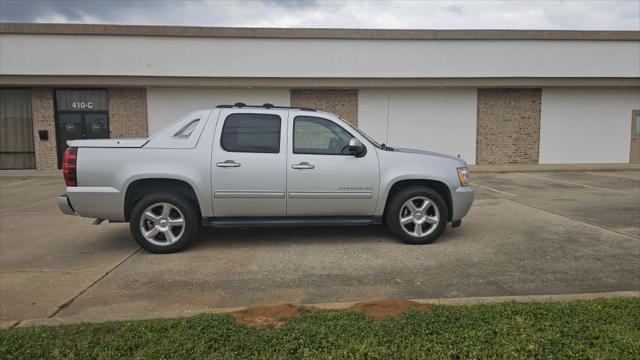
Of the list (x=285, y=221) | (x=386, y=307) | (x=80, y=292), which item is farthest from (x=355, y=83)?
(x=386, y=307)

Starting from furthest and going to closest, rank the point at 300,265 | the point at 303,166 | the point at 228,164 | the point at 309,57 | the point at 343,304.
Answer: the point at 309,57 → the point at 303,166 → the point at 228,164 → the point at 300,265 → the point at 343,304

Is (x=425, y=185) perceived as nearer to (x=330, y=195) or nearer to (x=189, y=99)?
(x=330, y=195)

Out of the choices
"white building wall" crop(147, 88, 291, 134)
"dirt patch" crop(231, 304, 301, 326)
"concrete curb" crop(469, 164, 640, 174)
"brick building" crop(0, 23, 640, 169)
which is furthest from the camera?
"white building wall" crop(147, 88, 291, 134)

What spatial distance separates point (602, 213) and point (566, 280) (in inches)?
176

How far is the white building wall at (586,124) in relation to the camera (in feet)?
61.5

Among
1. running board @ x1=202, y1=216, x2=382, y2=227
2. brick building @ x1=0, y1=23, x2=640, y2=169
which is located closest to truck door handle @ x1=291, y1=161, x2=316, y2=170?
running board @ x1=202, y1=216, x2=382, y2=227

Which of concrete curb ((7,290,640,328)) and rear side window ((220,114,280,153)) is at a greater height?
rear side window ((220,114,280,153))

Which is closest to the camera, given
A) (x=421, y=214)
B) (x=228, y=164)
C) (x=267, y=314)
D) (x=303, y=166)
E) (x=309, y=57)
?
(x=267, y=314)

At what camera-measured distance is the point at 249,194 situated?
6035 millimetres

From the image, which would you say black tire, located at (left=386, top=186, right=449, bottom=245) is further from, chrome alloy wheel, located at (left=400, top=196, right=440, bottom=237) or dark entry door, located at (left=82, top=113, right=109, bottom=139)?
dark entry door, located at (left=82, top=113, right=109, bottom=139)

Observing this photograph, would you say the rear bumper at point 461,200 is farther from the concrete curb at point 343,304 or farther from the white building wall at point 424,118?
the white building wall at point 424,118

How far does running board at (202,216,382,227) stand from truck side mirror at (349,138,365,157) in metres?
0.86

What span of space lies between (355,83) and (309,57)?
1.91m

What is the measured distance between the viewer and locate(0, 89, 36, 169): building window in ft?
57.7
